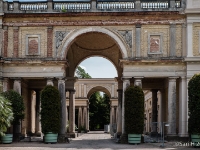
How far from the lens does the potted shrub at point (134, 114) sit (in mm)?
27172

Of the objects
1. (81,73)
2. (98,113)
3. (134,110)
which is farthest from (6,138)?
(81,73)

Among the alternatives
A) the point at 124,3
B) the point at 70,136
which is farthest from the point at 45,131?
the point at 124,3

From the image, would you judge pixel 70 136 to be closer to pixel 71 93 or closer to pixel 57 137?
pixel 71 93

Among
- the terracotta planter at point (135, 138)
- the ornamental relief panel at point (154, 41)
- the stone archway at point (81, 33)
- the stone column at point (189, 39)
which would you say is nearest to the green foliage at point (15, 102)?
the stone archway at point (81, 33)

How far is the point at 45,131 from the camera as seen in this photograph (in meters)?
27.7

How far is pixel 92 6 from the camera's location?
97.9ft

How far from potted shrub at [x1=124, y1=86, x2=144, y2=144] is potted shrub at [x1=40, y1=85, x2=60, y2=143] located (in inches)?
Result: 187

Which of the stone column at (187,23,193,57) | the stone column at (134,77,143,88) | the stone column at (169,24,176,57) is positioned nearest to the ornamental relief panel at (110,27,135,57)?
the stone column at (134,77,143,88)

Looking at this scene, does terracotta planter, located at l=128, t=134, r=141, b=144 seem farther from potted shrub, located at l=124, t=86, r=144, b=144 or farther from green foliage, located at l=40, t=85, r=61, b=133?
green foliage, located at l=40, t=85, r=61, b=133

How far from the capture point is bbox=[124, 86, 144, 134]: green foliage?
1070 inches

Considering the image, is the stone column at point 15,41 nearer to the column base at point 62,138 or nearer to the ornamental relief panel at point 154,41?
the column base at point 62,138

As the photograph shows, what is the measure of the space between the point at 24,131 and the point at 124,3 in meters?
13.1

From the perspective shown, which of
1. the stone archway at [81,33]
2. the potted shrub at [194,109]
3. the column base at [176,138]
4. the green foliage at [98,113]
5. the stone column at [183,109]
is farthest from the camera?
the green foliage at [98,113]

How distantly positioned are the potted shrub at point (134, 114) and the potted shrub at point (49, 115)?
4.75 metres
